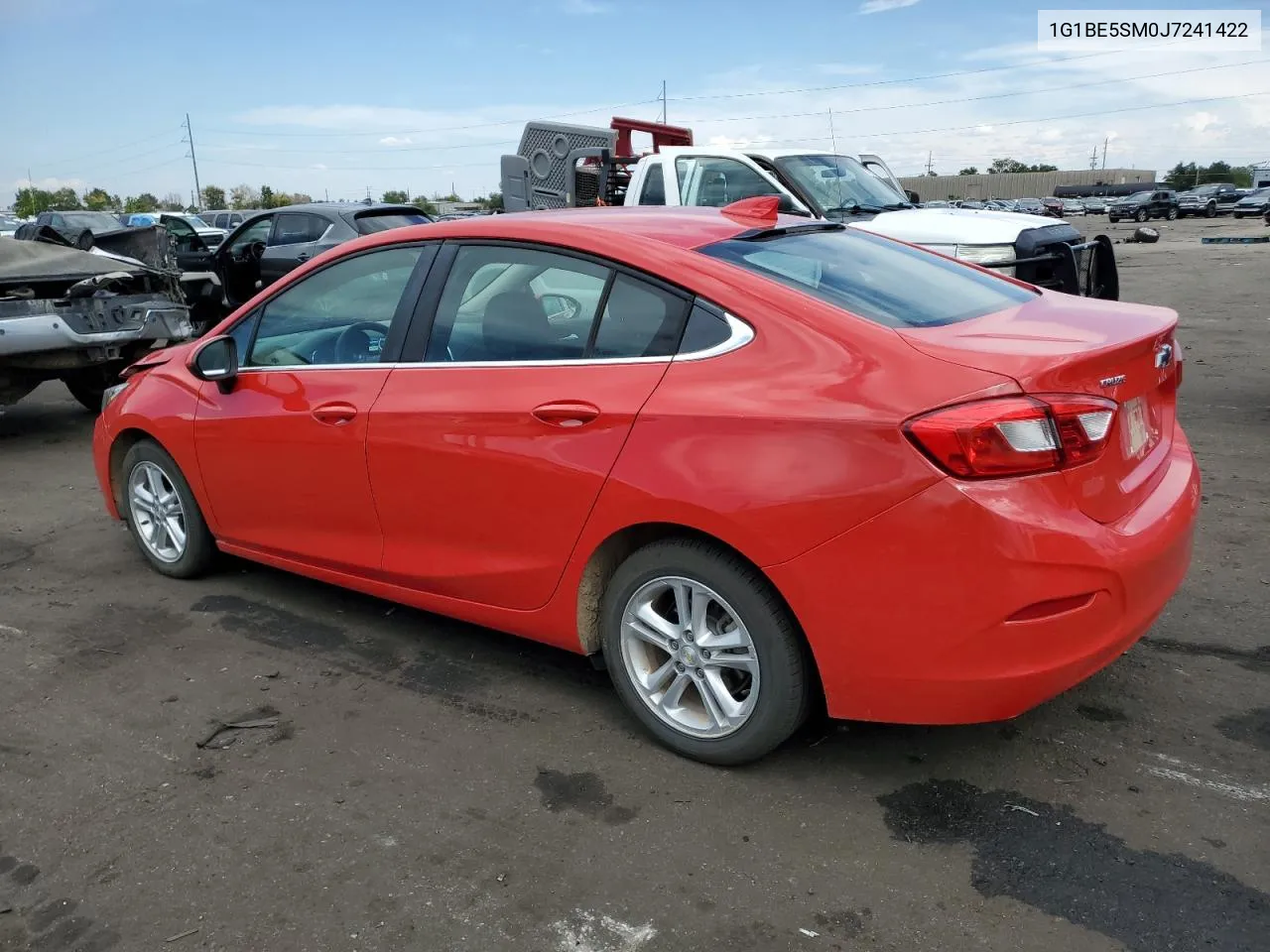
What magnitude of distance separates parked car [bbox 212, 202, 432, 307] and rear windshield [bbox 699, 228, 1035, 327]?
9.65 metres

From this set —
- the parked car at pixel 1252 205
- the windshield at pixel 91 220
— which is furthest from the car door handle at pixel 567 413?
the parked car at pixel 1252 205

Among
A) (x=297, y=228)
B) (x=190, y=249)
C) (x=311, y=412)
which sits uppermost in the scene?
(x=297, y=228)

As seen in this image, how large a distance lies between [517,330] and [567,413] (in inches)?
17.1

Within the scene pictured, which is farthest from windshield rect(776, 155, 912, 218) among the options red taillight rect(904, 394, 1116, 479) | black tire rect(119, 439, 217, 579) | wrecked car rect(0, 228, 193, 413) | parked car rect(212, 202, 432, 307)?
red taillight rect(904, 394, 1116, 479)

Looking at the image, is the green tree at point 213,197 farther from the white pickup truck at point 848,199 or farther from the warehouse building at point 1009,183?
the white pickup truck at point 848,199

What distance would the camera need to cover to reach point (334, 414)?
3.82m

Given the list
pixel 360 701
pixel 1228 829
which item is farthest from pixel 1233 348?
pixel 360 701

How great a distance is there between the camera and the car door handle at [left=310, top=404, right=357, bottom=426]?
3766mm

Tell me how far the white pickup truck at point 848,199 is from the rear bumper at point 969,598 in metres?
4.51

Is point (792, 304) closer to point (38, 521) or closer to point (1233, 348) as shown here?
point (38, 521)

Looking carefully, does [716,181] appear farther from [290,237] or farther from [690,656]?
[690,656]

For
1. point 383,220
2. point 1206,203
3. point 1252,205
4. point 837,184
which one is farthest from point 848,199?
point 1206,203

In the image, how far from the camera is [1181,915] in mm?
2410

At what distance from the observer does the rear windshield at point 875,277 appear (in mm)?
3090
